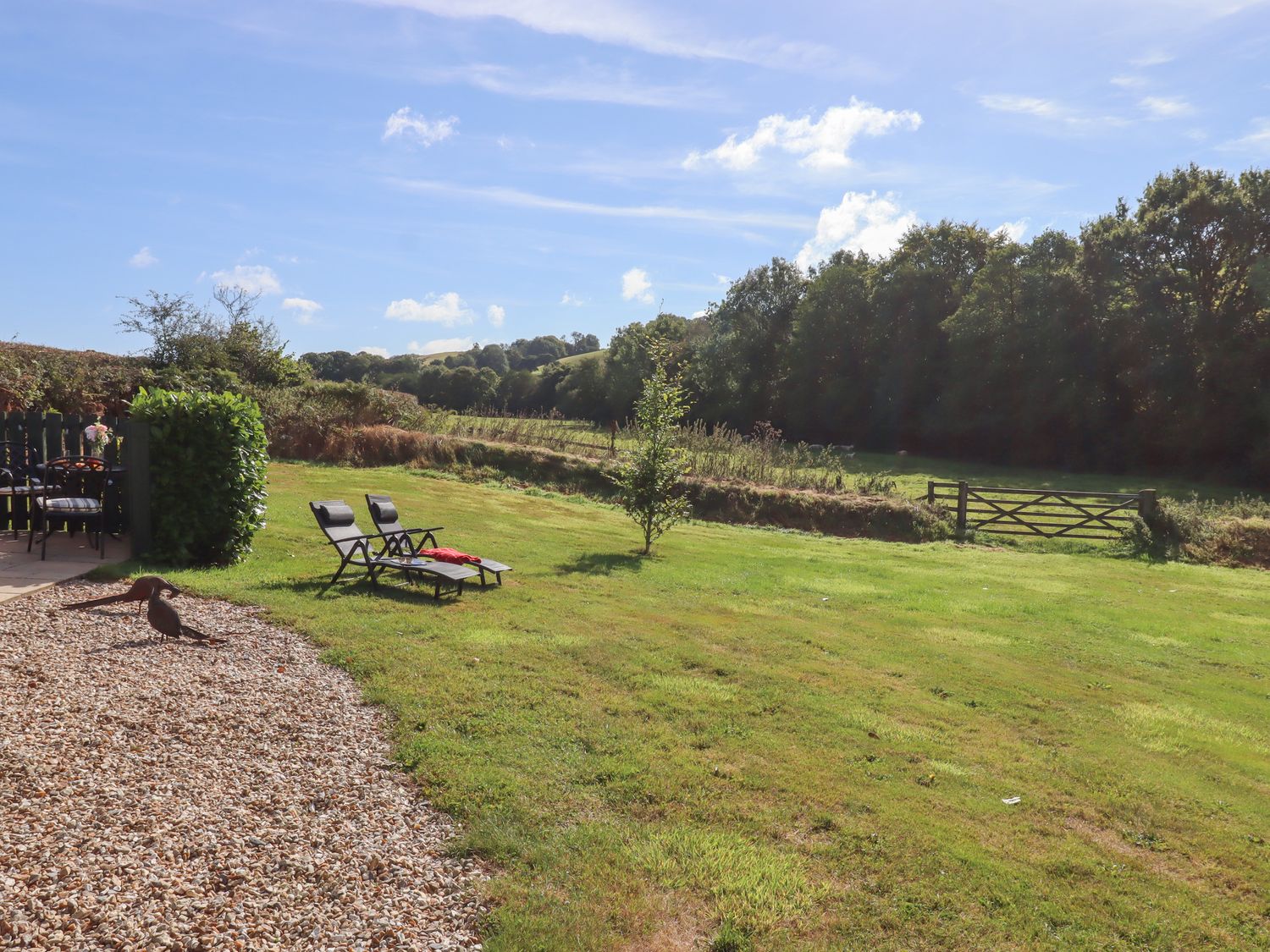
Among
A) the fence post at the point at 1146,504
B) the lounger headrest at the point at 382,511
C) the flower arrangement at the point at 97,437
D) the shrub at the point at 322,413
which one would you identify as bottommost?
the fence post at the point at 1146,504

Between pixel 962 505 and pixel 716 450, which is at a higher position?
pixel 716 450

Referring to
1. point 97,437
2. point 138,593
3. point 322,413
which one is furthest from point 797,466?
point 138,593

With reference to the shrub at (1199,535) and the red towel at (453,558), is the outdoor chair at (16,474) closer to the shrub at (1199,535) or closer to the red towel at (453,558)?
the red towel at (453,558)

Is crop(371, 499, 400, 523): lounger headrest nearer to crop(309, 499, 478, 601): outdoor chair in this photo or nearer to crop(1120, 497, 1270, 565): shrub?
crop(309, 499, 478, 601): outdoor chair

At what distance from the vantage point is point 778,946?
323cm

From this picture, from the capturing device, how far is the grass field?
3.56m

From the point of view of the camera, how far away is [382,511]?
9961mm

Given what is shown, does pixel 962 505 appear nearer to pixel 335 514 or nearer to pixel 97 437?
pixel 335 514

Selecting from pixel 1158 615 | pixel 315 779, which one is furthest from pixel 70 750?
pixel 1158 615

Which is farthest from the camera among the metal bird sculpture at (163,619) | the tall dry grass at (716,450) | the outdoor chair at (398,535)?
the tall dry grass at (716,450)

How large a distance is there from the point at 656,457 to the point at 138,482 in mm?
7469

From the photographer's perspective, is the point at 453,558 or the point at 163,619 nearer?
the point at 163,619

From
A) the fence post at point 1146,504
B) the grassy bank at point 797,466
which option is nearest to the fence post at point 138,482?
the grassy bank at point 797,466

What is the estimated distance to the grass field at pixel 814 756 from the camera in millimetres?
3559
